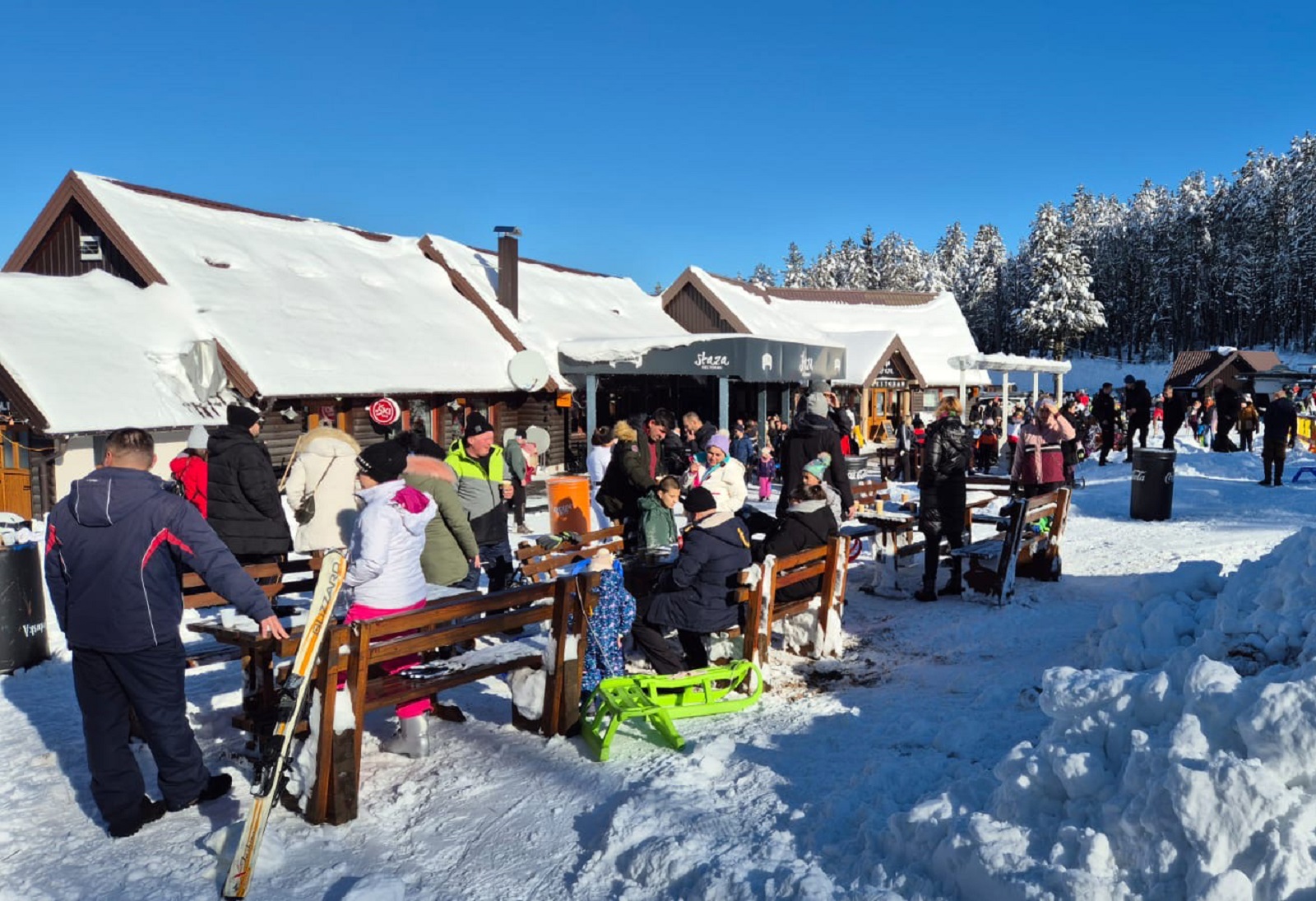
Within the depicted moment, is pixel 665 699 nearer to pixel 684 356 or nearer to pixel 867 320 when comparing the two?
pixel 684 356

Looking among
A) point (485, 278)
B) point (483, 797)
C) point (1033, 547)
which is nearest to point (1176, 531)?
point (1033, 547)

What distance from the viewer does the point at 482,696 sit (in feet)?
20.0

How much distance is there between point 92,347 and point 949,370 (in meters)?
31.4

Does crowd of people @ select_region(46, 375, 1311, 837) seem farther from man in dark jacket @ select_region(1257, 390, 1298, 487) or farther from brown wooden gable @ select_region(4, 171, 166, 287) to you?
brown wooden gable @ select_region(4, 171, 166, 287)

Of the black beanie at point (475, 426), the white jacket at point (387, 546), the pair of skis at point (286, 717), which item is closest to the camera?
the pair of skis at point (286, 717)

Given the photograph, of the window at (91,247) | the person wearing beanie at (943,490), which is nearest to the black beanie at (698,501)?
the person wearing beanie at (943,490)

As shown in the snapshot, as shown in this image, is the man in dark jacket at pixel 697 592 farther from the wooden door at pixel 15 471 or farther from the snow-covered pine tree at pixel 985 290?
the snow-covered pine tree at pixel 985 290

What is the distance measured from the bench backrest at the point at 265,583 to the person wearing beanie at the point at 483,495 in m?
1.20

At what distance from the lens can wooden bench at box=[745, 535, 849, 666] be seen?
6.03 meters

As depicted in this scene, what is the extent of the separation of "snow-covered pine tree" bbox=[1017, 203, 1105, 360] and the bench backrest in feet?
213

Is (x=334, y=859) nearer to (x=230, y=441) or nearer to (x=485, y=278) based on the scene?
(x=230, y=441)

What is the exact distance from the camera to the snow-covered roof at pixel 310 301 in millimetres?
16234

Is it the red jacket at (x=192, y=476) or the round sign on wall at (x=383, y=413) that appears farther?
the round sign on wall at (x=383, y=413)

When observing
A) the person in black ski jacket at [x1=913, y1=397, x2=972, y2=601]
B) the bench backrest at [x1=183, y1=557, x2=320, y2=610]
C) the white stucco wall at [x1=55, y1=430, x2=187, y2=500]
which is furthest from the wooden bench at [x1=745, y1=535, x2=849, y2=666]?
the white stucco wall at [x1=55, y1=430, x2=187, y2=500]
